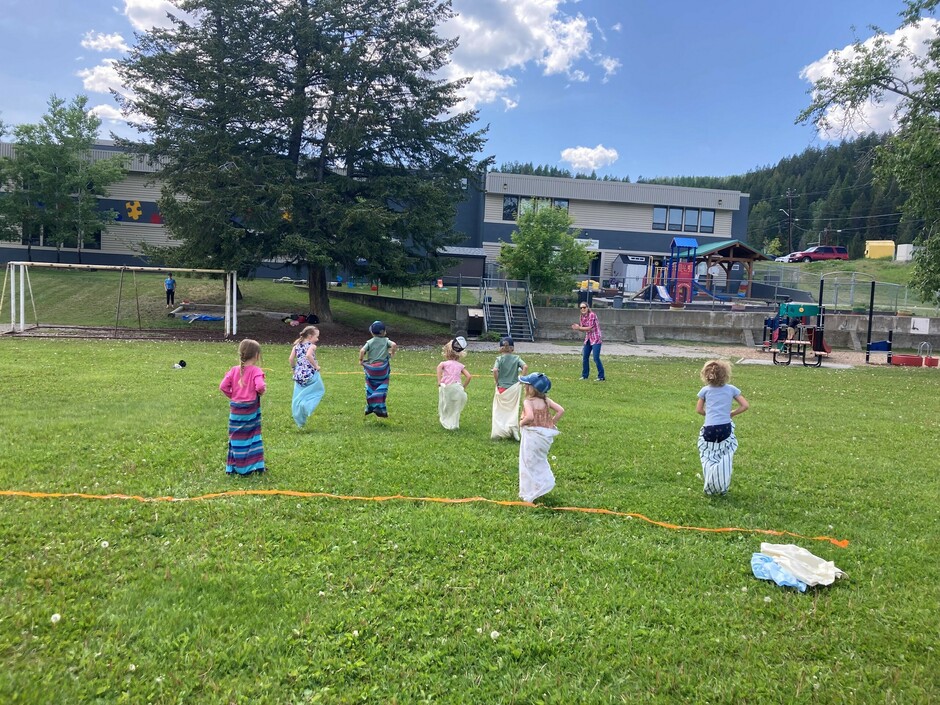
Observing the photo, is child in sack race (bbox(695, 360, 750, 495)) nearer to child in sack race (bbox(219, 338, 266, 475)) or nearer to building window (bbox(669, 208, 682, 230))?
child in sack race (bbox(219, 338, 266, 475))

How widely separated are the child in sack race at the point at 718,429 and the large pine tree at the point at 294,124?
16.6m

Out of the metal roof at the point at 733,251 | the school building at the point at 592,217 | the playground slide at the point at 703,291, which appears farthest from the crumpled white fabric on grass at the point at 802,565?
the school building at the point at 592,217

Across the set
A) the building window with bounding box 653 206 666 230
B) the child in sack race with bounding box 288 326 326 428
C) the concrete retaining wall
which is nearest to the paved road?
the concrete retaining wall

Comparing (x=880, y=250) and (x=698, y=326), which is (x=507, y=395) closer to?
(x=698, y=326)

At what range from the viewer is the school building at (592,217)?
132 feet

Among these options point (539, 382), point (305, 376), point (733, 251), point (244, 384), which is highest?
point (733, 251)

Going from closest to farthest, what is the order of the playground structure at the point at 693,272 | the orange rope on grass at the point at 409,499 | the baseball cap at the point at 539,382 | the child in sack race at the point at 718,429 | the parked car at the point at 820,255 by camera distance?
the orange rope on grass at the point at 409,499 → the baseball cap at the point at 539,382 → the child in sack race at the point at 718,429 → the playground structure at the point at 693,272 → the parked car at the point at 820,255

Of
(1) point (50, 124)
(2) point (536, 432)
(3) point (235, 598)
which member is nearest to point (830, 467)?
(2) point (536, 432)

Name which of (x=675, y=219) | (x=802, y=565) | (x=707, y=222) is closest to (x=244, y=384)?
(x=802, y=565)

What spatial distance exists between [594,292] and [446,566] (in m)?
30.1

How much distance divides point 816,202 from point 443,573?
124m

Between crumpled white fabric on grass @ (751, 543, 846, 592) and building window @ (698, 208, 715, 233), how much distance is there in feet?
149

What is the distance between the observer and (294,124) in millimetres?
23094

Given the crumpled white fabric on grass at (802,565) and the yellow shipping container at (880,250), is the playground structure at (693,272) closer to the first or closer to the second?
the crumpled white fabric on grass at (802,565)
